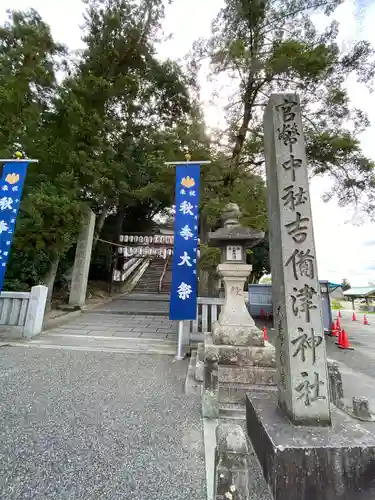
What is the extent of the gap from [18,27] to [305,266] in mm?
11423

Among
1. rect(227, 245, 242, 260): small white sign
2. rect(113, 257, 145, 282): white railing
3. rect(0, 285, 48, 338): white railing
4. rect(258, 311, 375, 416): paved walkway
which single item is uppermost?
rect(113, 257, 145, 282): white railing

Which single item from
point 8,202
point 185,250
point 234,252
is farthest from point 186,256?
point 8,202

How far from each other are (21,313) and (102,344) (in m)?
2.30

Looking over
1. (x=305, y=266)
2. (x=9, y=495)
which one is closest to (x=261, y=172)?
(x=305, y=266)

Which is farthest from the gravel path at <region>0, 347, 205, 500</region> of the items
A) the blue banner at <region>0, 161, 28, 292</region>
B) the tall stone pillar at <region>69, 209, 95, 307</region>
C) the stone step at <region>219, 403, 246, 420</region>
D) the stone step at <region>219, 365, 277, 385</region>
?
the tall stone pillar at <region>69, 209, 95, 307</region>

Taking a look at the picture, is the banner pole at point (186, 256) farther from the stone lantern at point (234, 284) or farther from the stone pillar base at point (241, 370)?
the stone pillar base at point (241, 370)

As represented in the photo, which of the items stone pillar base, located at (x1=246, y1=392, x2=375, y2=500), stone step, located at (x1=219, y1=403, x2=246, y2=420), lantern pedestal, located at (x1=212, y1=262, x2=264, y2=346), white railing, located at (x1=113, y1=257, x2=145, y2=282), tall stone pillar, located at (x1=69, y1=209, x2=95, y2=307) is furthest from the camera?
white railing, located at (x1=113, y1=257, x2=145, y2=282)

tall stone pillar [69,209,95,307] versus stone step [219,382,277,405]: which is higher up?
tall stone pillar [69,209,95,307]

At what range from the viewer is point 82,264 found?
10383 millimetres

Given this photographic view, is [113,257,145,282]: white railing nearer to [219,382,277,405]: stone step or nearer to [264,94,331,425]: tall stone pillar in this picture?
[219,382,277,405]: stone step

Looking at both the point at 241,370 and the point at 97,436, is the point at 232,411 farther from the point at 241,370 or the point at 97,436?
the point at 97,436

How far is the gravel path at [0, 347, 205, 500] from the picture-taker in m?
1.60

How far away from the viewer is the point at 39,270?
326 inches

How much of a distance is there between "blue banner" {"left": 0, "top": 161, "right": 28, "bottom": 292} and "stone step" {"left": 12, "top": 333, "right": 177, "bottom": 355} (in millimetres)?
1796
